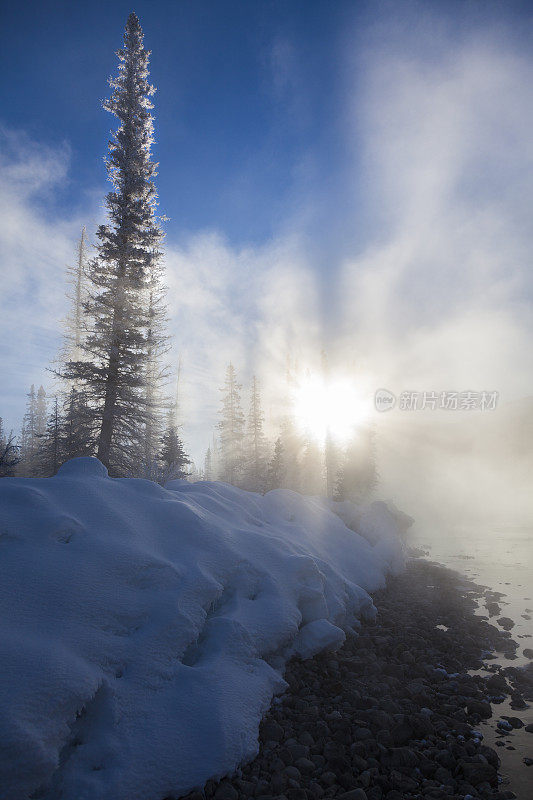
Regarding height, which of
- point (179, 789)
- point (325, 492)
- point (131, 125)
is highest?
point (131, 125)

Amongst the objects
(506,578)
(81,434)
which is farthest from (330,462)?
(81,434)

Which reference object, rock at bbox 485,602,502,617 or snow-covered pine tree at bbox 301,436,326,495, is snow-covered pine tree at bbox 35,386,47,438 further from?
rock at bbox 485,602,502,617

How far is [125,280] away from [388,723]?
51.4 feet

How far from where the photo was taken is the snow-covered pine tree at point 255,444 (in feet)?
125

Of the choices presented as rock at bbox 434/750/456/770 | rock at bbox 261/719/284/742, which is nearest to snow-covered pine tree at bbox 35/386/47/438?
rock at bbox 261/719/284/742

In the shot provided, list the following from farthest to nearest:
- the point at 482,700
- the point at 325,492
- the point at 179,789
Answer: the point at 325,492
the point at 482,700
the point at 179,789

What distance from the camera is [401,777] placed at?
4051mm

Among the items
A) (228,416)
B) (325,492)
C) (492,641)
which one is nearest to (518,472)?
(325,492)

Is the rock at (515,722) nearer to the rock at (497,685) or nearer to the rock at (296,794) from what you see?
the rock at (497,685)

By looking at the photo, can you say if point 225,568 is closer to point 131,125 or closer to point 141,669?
point 141,669

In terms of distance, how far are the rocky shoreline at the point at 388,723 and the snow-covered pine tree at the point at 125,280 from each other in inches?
439

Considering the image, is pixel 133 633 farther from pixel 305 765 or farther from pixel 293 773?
pixel 305 765

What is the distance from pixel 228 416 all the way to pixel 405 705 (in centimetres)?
3881

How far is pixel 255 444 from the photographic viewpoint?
42.4m
